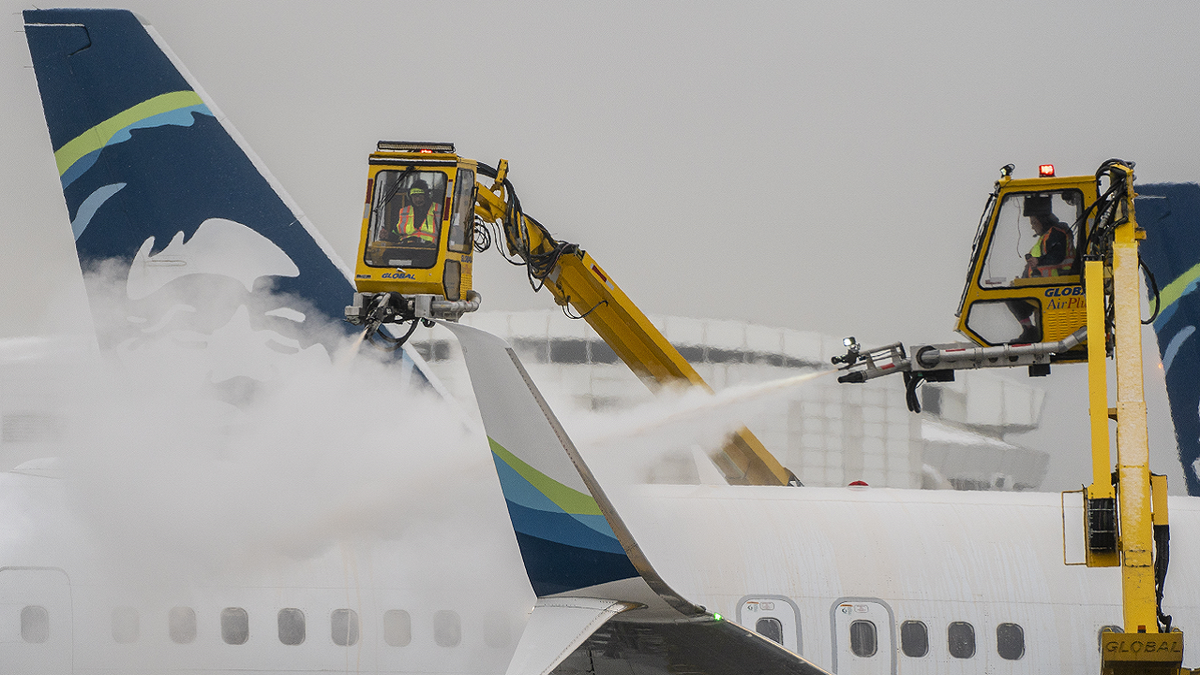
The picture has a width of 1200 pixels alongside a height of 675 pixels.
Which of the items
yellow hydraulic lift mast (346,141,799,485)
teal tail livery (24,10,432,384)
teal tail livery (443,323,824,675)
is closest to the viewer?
teal tail livery (443,323,824,675)

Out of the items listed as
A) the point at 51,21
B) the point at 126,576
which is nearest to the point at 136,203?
the point at 51,21

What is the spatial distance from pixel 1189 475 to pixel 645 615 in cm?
1177

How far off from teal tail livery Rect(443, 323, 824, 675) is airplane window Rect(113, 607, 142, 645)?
4663 millimetres

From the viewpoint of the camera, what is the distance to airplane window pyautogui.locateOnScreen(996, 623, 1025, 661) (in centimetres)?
1137

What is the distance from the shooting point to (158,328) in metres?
13.9

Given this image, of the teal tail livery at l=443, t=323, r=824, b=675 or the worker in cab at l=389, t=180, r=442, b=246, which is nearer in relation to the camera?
the teal tail livery at l=443, t=323, r=824, b=675

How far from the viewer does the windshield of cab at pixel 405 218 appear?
10.9 metres

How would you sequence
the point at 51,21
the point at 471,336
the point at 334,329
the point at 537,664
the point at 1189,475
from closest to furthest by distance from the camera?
1. the point at 537,664
2. the point at 471,336
3. the point at 334,329
4. the point at 51,21
5. the point at 1189,475

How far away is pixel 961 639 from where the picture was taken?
11367 millimetres

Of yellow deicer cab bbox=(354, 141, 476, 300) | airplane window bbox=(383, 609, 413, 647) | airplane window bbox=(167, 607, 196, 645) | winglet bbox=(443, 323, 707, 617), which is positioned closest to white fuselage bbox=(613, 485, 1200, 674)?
airplane window bbox=(383, 609, 413, 647)

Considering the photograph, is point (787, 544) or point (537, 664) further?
point (787, 544)

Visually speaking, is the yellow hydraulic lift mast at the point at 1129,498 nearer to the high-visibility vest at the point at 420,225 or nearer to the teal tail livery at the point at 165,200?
the high-visibility vest at the point at 420,225

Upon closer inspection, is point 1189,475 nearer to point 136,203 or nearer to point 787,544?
point 787,544

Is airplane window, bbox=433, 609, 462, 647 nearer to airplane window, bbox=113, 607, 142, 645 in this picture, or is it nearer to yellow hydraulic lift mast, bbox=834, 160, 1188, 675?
airplane window, bbox=113, 607, 142, 645
